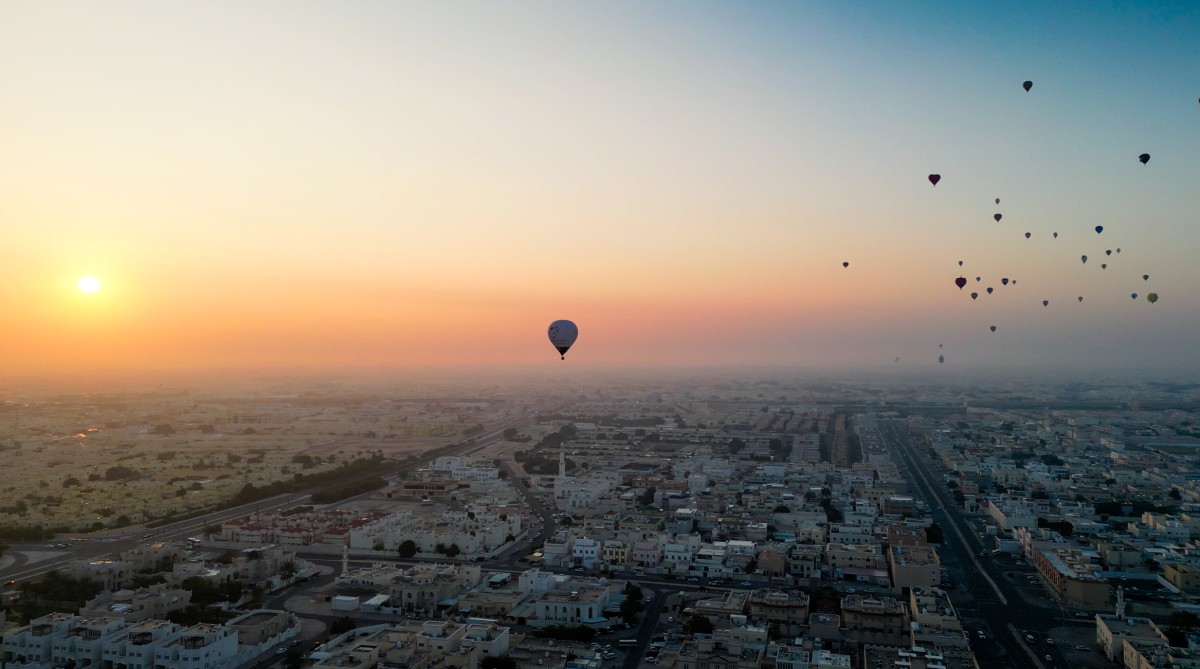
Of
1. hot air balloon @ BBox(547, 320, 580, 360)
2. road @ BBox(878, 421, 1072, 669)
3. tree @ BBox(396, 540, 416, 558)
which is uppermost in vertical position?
hot air balloon @ BBox(547, 320, 580, 360)

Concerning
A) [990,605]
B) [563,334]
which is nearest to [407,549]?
[563,334]

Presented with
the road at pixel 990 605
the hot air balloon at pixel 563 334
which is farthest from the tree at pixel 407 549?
the road at pixel 990 605

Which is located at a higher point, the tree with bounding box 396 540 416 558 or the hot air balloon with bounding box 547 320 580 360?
the hot air balloon with bounding box 547 320 580 360

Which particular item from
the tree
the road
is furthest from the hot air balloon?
the road

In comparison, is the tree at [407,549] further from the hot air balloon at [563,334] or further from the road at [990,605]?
the road at [990,605]

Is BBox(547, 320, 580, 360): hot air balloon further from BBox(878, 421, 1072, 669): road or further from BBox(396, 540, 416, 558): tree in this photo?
BBox(878, 421, 1072, 669): road

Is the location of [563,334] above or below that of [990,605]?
above

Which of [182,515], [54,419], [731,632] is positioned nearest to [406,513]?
[182,515]

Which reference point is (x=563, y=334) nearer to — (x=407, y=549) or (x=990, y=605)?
(x=407, y=549)
